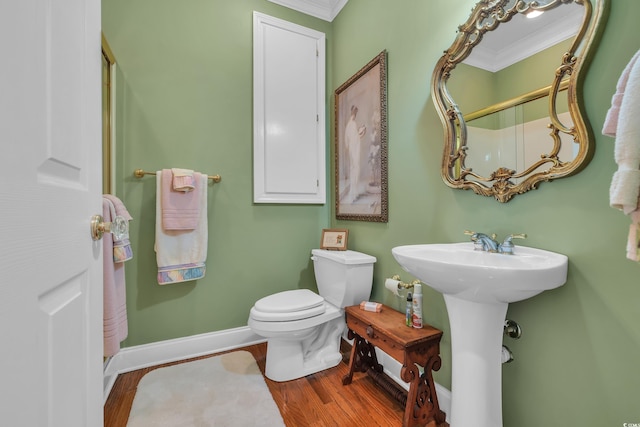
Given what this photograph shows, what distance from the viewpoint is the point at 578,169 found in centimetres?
89

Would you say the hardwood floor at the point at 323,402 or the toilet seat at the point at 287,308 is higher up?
the toilet seat at the point at 287,308

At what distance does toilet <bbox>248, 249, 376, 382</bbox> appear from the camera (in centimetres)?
154

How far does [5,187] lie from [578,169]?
4.47 ft

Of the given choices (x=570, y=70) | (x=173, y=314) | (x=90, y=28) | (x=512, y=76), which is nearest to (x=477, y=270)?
(x=570, y=70)

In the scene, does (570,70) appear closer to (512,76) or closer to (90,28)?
(512,76)

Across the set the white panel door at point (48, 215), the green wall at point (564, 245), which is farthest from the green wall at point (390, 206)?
the white panel door at point (48, 215)

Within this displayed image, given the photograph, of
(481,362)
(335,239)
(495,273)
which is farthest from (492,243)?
(335,239)

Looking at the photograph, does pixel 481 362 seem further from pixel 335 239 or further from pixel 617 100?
pixel 335 239

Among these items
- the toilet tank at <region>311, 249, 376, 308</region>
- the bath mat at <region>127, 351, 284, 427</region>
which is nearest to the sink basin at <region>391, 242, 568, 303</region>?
the toilet tank at <region>311, 249, 376, 308</region>

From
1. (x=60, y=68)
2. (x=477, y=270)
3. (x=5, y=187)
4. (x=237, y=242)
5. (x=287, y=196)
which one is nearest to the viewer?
(x=5, y=187)

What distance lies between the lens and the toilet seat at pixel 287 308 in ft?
5.01

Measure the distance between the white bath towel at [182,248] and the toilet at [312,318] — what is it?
52 cm

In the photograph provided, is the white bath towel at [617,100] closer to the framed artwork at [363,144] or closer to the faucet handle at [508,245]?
the faucet handle at [508,245]

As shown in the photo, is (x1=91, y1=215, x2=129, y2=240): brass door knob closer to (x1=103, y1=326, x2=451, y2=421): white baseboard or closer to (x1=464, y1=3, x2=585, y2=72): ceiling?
(x1=103, y1=326, x2=451, y2=421): white baseboard
